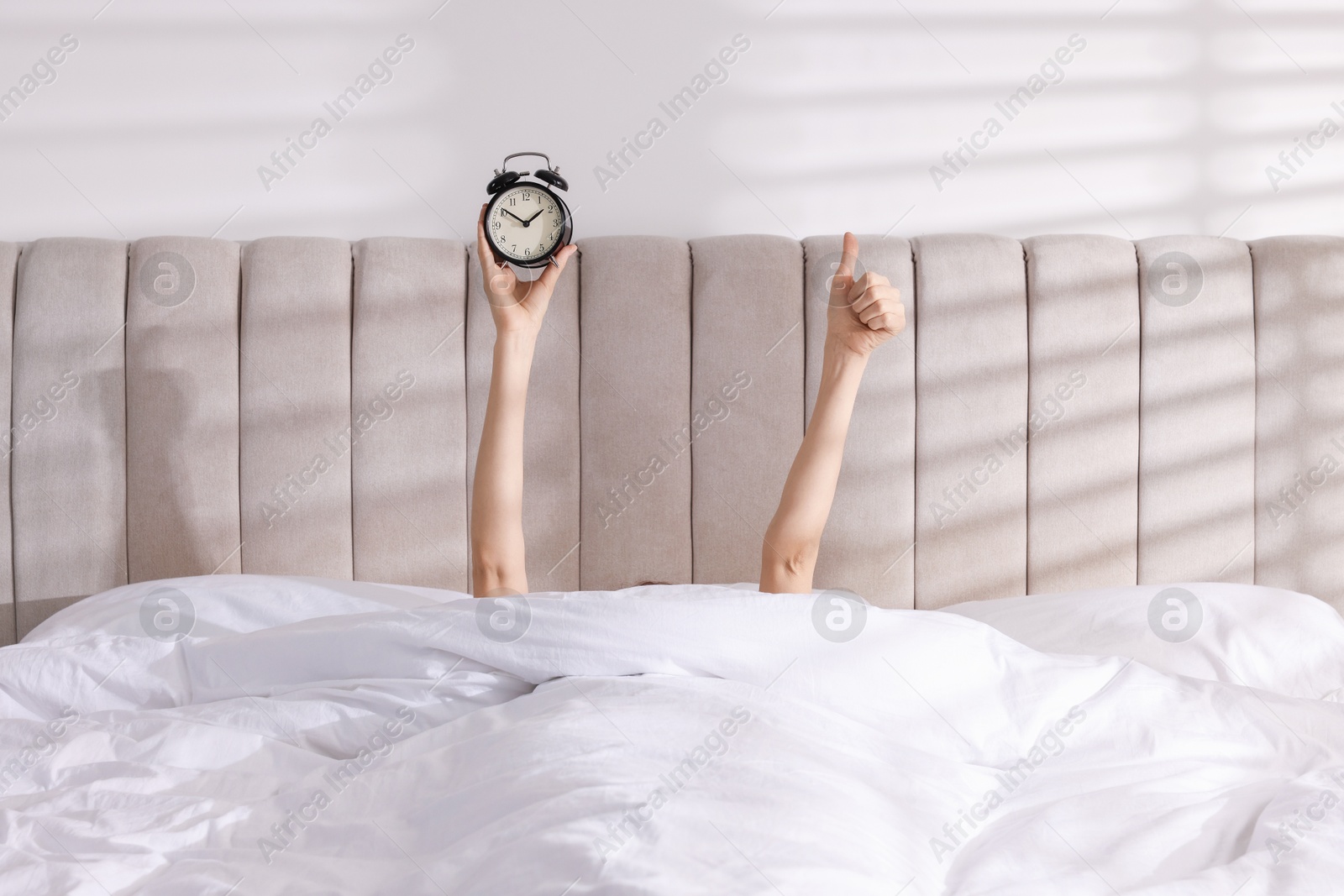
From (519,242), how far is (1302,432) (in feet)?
4.93

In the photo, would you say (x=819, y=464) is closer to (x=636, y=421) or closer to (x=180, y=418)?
(x=636, y=421)

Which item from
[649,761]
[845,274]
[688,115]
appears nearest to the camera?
[649,761]

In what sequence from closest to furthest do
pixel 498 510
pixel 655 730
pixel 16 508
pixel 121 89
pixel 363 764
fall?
pixel 655 730 < pixel 363 764 < pixel 498 510 < pixel 16 508 < pixel 121 89

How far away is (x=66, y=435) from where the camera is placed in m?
1.52

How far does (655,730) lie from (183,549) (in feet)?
3.89

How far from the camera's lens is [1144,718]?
3.01 feet

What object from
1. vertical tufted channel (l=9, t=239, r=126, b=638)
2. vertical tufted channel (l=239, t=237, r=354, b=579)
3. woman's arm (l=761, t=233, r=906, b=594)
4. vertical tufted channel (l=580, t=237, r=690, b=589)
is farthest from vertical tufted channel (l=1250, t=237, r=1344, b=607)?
vertical tufted channel (l=9, t=239, r=126, b=638)

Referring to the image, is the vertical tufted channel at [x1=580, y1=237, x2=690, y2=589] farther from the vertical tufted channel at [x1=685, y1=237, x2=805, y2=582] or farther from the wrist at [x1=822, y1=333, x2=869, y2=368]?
the wrist at [x1=822, y1=333, x2=869, y2=368]

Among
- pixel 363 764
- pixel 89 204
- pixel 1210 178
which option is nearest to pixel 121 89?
pixel 89 204

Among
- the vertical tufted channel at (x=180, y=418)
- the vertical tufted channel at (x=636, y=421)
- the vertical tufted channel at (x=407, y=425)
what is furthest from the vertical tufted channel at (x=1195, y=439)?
the vertical tufted channel at (x=180, y=418)

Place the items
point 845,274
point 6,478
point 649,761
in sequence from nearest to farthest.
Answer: point 649,761, point 845,274, point 6,478

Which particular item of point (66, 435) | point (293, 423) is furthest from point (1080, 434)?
point (66, 435)

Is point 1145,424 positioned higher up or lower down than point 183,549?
higher up

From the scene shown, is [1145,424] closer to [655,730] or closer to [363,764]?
[655,730]
